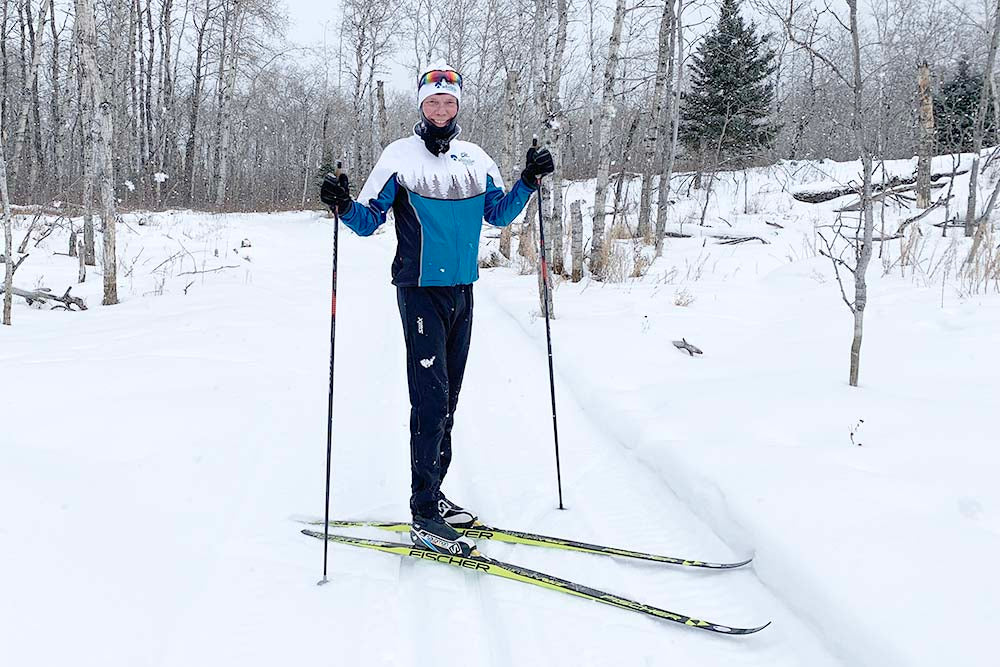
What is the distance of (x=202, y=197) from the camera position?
30.8 meters

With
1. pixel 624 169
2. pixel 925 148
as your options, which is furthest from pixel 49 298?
pixel 925 148

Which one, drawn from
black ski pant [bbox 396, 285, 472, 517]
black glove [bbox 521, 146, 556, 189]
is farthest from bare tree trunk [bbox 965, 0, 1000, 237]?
black ski pant [bbox 396, 285, 472, 517]

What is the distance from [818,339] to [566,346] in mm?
2275

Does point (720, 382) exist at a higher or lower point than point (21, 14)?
lower

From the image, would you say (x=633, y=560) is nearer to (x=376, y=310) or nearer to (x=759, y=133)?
(x=376, y=310)

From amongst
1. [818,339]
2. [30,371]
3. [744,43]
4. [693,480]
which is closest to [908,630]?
[693,480]

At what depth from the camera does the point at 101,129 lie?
770 centimetres

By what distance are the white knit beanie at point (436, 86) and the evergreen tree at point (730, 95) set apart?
69.5ft

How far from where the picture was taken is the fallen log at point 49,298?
7793mm

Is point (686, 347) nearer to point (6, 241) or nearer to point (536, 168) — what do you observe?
point (536, 168)

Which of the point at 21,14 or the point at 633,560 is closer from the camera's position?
the point at 633,560

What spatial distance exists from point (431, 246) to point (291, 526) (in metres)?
1.53

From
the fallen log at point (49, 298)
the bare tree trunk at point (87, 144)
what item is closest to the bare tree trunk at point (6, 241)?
the fallen log at point (49, 298)

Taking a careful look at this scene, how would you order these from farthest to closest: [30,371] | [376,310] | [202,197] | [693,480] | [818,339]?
[202,197], [376,310], [818,339], [30,371], [693,480]
